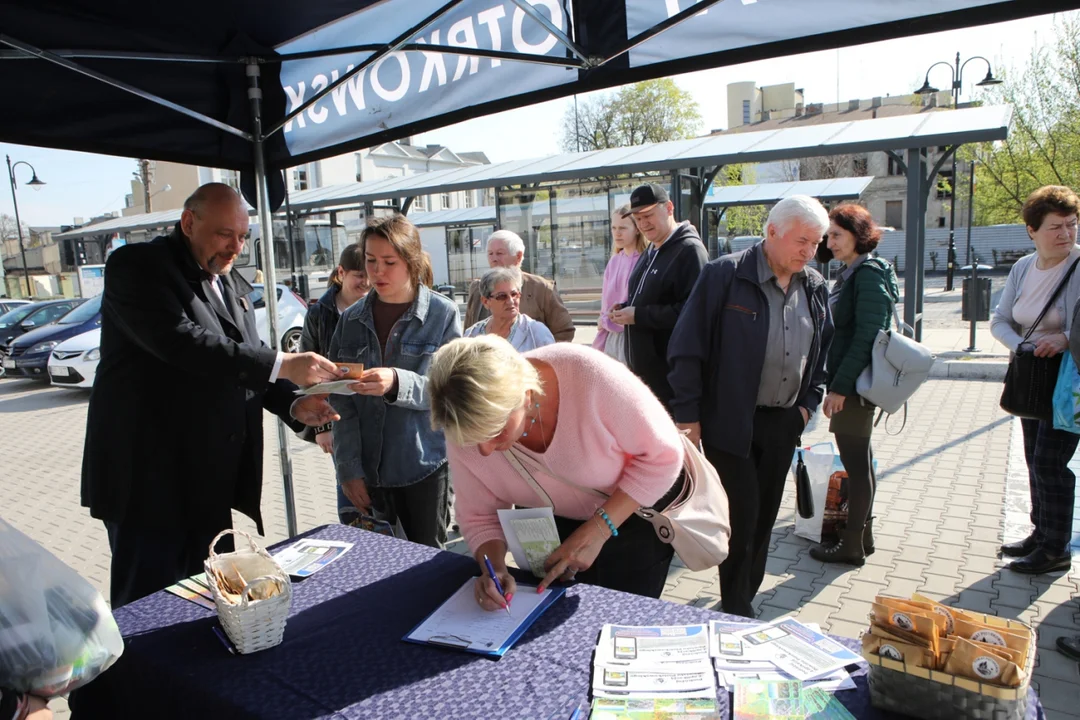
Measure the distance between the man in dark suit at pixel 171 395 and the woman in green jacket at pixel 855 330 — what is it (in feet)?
8.42

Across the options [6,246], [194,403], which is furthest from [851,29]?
[6,246]

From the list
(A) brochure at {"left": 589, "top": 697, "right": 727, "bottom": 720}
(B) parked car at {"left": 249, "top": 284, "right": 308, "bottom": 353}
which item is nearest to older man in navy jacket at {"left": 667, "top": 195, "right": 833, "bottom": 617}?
(A) brochure at {"left": 589, "top": 697, "right": 727, "bottom": 720}

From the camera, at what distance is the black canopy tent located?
226 centimetres

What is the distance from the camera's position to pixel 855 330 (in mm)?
3686

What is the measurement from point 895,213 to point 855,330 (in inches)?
1925

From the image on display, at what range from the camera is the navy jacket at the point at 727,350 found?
2.96 meters

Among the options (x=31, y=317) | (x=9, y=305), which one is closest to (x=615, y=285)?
(x=31, y=317)

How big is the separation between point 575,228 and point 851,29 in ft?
39.2

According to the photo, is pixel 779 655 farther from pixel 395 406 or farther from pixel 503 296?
pixel 503 296

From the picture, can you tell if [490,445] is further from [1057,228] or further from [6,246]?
[6,246]

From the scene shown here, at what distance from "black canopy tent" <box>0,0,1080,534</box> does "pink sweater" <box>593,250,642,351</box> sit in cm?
188

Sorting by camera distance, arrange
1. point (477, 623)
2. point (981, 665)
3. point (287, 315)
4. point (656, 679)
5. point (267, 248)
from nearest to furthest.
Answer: point (981, 665)
point (656, 679)
point (477, 623)
point (267, 248)
point (287, 315)

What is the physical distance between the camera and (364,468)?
288 centimetres

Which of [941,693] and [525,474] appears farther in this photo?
[525,474]
